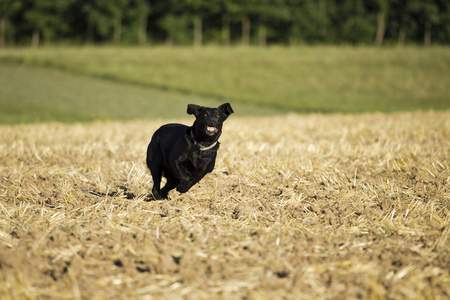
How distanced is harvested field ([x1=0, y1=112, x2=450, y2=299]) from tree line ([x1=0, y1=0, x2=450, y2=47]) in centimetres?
4897

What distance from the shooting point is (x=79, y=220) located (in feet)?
15.3

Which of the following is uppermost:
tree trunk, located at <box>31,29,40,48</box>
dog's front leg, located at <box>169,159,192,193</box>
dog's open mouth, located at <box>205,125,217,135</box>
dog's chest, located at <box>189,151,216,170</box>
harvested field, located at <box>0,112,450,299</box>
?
tree trunk, located at <box>31,29,40,48</box>

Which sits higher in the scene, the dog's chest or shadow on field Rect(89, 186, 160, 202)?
the dog's chest

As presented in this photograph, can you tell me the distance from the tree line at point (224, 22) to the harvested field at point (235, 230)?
48973 mm

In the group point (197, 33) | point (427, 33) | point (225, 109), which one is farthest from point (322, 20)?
point (225, 109)

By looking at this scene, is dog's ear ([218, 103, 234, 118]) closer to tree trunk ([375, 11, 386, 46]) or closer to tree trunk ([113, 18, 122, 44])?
tree trunk ([113, 18, 122, 44])

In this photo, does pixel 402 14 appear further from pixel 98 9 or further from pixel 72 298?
pixel 72 298

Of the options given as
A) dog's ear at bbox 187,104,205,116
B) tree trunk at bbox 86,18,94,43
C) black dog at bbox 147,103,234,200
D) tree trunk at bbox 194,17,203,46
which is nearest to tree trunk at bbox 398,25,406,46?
tree trunk at bbox 194,17,203,46

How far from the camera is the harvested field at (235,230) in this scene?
3.31 meters

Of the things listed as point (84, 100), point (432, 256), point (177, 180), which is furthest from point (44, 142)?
point (84, 100)

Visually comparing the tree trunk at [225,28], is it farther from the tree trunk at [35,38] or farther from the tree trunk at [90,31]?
the tree trunk at [35,38]

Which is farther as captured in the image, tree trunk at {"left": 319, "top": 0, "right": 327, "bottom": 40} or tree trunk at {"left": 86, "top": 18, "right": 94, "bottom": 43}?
tree trunk at {"left": 319, "top": 0, "right": 327, "bottom": 40}

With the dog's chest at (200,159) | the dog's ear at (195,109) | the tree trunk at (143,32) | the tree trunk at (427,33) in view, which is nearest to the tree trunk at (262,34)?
the tree trunk at (143,32)

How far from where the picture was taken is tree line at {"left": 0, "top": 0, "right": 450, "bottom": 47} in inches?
2167
